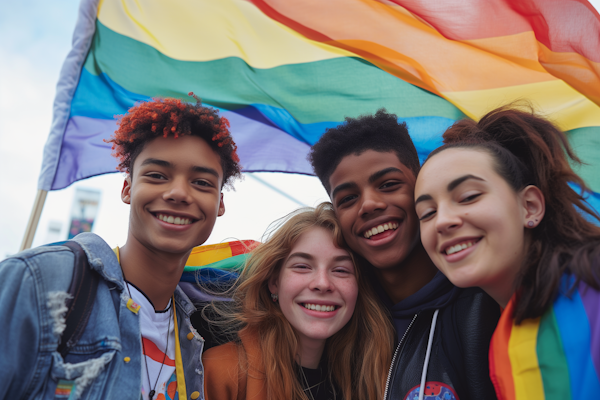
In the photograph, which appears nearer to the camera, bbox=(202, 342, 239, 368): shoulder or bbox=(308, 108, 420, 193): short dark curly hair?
bbox=(202, 342, 239, 368): shoulder

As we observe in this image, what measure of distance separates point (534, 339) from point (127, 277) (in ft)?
7.97

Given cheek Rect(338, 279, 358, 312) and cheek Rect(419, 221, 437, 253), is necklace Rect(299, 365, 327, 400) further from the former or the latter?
cheek Rect(419, 221, 437, 253)

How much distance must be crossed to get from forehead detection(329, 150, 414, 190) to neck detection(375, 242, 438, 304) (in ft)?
2.07

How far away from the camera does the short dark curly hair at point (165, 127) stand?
2994 millimetres

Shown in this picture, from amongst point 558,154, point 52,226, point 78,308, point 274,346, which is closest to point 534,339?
point 558,154

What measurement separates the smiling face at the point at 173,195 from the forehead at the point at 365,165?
3.33 feet

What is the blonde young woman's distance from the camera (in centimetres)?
304

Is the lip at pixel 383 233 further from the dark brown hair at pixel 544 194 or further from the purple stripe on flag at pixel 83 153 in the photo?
the purple stripe on flag at pixel 83 153

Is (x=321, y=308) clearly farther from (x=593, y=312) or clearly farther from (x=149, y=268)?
(x=593, y=312)

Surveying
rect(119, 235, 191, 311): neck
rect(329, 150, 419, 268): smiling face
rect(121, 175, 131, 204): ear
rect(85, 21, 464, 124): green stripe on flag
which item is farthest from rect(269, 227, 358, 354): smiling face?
rect(85, 21, 464, 124): green stripe on flag

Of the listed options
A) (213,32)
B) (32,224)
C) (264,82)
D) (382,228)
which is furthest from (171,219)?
(213,32)

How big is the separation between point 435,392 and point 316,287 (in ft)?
3.35

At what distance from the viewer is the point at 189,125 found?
304 centimetres

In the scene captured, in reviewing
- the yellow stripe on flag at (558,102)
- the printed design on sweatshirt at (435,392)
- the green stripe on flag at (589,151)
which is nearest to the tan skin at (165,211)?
the printed design on sweatshirt at (435,392)
